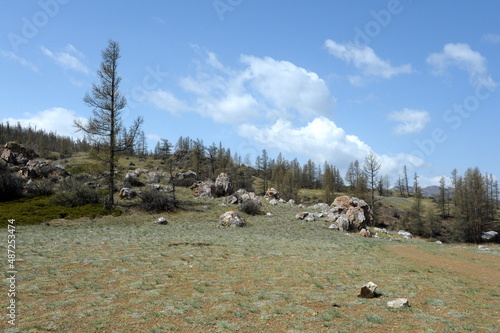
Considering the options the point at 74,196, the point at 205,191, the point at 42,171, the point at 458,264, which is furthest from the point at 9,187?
Answer: the point at 458,264

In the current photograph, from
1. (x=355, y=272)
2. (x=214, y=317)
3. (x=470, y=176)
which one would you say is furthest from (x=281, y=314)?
(x=470, y=176)

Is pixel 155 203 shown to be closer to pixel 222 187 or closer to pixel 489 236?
pixel 222 187

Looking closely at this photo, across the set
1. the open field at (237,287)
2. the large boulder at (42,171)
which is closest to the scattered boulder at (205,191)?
the large boulder at (42,171)

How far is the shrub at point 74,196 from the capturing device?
100ft

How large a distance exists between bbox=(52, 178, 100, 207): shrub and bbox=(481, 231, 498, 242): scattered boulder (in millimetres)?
72759

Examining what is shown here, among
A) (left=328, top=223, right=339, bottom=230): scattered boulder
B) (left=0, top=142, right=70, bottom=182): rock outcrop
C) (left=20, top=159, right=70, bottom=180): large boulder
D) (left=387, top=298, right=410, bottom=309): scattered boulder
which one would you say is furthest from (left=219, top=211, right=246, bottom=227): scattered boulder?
(left=20, top=159, right=70, bottom=180): large boulder

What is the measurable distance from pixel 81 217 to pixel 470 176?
75.8m

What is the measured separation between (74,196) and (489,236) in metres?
76.2

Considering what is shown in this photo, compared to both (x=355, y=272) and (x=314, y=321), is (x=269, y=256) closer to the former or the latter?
(x=355, y=272)

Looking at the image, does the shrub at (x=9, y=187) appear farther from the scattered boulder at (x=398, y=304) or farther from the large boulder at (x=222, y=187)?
the scattered boulder at (x=398, y=304)

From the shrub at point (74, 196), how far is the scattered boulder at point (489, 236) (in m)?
72.8

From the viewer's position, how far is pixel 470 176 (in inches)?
2566

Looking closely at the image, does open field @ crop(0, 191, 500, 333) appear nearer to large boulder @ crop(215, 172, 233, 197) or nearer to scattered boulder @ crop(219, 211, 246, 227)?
scattered boulder @ crop(219, 211, 246, 227)

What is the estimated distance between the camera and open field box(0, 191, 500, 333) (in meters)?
6.69
